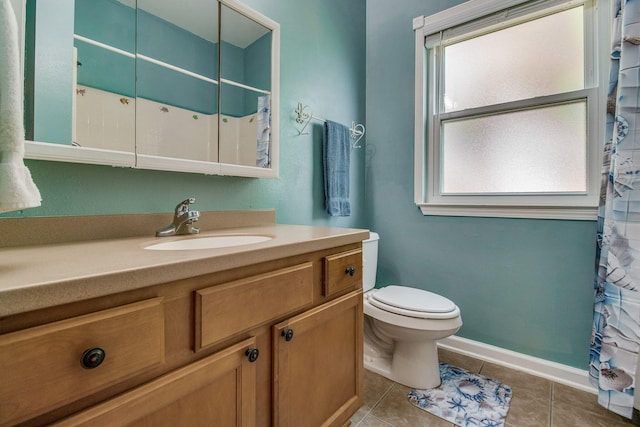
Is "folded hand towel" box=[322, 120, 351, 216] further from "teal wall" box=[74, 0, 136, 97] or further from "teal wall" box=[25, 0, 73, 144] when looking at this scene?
"teal wall" box=[25, 0, 73, 144]

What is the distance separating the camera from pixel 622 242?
1.24m

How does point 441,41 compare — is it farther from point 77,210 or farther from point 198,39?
point 77,210

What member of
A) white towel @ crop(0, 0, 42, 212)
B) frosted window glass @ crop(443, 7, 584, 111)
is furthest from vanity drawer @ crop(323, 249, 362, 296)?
frosted window glass @ crop(443, 7, 584, 111)

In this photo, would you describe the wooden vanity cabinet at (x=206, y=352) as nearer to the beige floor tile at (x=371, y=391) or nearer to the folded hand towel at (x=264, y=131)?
the beige floor tile at (x=371, y=391)

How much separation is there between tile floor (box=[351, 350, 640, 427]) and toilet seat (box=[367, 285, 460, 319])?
17.1 inches

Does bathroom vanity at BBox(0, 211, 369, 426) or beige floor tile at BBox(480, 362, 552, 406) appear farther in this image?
beige floor tile at BBox(480, 362, 552, 406)

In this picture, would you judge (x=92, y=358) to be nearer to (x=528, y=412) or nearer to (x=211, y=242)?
(x=211, y=242)

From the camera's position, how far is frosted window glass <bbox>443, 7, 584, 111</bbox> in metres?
1.62

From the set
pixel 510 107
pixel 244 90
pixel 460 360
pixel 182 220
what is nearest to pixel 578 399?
pixel 460 360

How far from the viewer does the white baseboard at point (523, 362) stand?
1.53m

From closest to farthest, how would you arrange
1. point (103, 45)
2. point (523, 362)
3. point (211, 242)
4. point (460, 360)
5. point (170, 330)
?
point (170, 330), point (103, 45), point (211, 242), point (523, 362), point (460, 360)

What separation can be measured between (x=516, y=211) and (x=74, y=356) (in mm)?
1975

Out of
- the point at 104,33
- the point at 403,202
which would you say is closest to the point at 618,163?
the point at 403,202

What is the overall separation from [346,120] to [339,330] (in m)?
1.47
